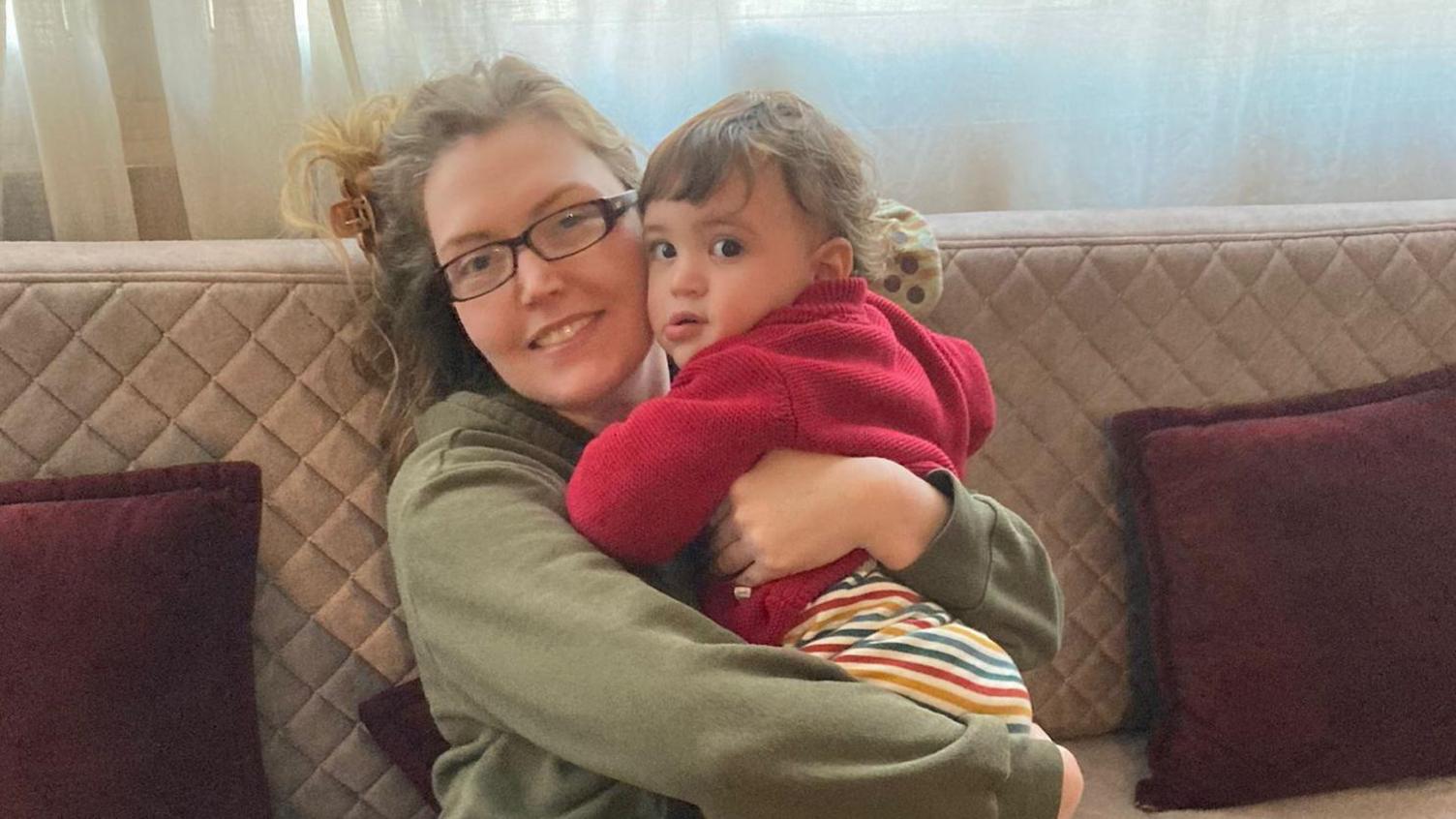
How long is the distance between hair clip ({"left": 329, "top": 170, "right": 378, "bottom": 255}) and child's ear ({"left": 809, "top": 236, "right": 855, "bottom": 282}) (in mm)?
505

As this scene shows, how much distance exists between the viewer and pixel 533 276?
1.10 meters

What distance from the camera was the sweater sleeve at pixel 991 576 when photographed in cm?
102

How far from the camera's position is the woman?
88 centimetres

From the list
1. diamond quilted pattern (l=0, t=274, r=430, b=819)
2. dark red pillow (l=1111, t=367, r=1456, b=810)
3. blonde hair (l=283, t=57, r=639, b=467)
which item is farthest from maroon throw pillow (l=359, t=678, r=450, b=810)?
dark red pillow (l=1111, t=367, r=1456, b=810)

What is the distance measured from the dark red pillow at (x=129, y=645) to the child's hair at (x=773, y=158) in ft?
1.95

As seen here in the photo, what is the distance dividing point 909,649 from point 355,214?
29.3 inches

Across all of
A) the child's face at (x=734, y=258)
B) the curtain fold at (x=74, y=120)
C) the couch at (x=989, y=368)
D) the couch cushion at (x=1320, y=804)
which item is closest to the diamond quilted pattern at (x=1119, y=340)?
the couch at (x=989, y=368)

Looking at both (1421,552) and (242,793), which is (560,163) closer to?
(242,793)

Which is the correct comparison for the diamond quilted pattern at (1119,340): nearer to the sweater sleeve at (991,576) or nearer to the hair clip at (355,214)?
the sweater sleeve at (991,576)

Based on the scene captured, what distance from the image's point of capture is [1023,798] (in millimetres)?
915

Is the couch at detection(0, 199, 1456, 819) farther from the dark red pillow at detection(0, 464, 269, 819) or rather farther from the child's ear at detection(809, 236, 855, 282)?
the child's ear at detection(809, 236, 855, 282)

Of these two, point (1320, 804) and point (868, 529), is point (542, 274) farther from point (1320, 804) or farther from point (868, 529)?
point (1320, 804)

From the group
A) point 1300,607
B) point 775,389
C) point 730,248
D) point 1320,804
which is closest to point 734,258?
point 730,248

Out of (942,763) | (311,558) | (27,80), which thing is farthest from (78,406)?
(942,763)
